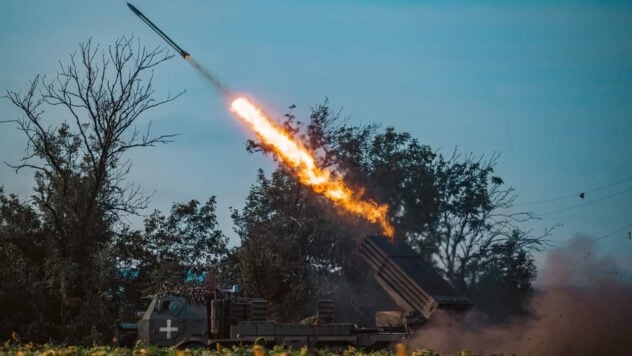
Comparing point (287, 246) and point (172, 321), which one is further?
point (287, 246)

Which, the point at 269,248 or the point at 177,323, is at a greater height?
the point at 269,248

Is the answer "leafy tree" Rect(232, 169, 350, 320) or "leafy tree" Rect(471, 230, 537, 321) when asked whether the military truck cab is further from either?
"leafy tree" Rect(471, 230, 537, 321)

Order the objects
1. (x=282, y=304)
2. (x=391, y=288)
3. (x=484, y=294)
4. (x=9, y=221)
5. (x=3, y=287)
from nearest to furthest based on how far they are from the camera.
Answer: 1. (x=391, y=288)
2. (x=3, y=287)
3. (x=9, y=221)
4. (x=282, y=304)
5. (x=484, y=294)

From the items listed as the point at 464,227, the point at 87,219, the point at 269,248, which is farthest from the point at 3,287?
the point at 464,227

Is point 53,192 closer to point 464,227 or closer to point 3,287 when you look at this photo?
point 3,287

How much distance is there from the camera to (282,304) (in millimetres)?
45062

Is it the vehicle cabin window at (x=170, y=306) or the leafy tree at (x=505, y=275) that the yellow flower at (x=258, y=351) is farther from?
the leafy tree at (x=505, y=275)

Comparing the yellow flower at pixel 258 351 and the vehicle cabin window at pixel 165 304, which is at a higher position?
the vehicle cabin window at pixel 165 304

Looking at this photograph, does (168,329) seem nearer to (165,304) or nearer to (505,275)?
(165,304)

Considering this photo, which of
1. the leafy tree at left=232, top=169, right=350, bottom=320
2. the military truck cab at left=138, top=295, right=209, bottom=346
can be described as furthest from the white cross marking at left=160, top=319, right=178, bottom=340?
the leafy tree at left=232, top=169, right=350, bottom=320

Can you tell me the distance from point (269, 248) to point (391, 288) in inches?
816

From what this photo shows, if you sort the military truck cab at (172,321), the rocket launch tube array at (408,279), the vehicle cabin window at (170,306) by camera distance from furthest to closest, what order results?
the vehicle cabin window at (170,306), the military truck cab at (172,321), the rocket launch tube array at (408,279)

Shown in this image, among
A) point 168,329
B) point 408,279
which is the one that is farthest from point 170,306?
point 408,279

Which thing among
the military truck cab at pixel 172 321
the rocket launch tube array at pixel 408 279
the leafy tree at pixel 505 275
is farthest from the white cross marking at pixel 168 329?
the leafy tree at pixel 505 275
